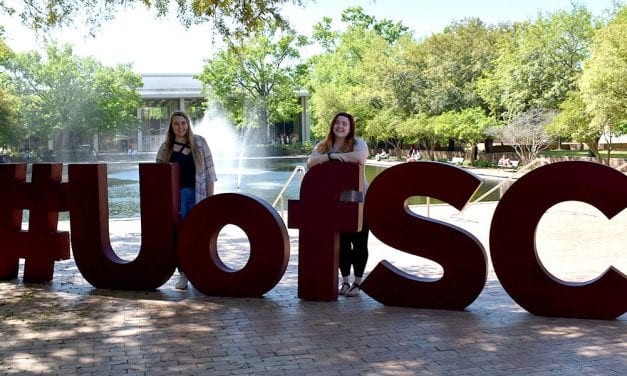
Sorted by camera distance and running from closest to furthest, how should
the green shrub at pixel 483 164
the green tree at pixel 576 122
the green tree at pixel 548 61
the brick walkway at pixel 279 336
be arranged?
the brick walkway at pixel 279 336
the green tree at pixel 576 122
the green tree at pixel 548 61
the green shrub at pixel 483 164

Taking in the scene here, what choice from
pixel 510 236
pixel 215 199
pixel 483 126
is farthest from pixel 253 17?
pixel 483 126

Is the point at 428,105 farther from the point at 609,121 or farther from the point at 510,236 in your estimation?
the point at 510,236

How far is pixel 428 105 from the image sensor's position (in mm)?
40750

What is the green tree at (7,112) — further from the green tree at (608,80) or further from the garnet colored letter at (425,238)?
the garnet colored letter at (425,238)

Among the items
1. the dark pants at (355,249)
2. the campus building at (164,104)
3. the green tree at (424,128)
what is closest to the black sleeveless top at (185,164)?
the dark pants at (355,249)

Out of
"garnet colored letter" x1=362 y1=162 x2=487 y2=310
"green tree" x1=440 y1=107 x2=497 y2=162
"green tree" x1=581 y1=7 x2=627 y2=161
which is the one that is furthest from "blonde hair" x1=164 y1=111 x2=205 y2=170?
"green tree" x1=440 y1=107 x2=497 y2=162

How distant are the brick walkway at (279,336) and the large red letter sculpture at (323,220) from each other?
0.75 feet

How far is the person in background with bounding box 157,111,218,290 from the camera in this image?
22.5 feet

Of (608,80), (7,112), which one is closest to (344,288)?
(608,80)

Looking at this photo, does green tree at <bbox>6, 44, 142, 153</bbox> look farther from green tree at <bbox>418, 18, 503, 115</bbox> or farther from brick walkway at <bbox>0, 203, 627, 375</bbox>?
brick walkway at <bbox>0, 203, 627, 375</bbox>

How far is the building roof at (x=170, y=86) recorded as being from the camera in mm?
61156

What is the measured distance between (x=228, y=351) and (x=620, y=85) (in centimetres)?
2396

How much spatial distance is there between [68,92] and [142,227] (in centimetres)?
4418

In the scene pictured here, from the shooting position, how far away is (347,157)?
247 inches
